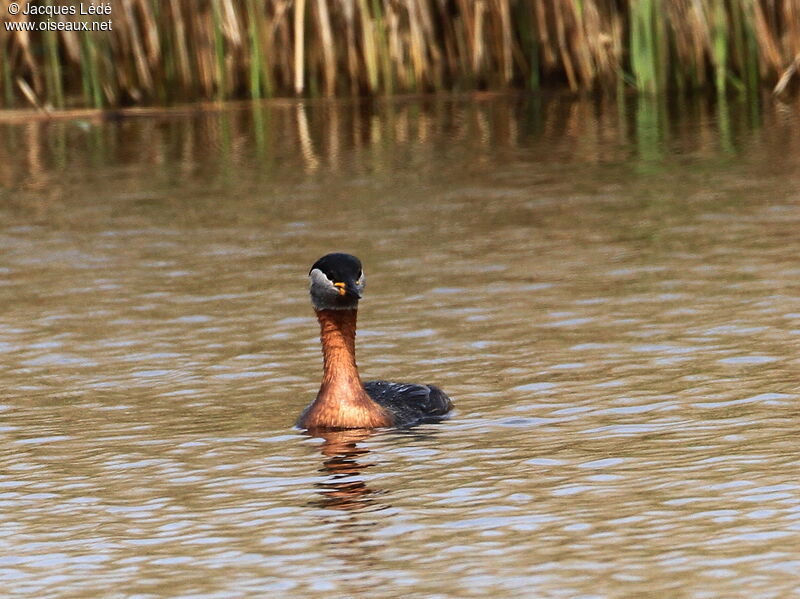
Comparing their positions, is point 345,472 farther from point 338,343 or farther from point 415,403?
point 338,343

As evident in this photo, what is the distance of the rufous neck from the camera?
A: 27.8 feet

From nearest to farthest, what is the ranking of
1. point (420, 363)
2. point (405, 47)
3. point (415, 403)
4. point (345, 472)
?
point (345, 472), point (415, 403), point (420, 363), point (405, 47)

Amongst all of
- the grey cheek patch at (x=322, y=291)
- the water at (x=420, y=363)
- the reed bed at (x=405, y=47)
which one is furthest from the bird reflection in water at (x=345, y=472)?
the reed bed at (x=405, y=47)

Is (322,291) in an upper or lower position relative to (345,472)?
upper

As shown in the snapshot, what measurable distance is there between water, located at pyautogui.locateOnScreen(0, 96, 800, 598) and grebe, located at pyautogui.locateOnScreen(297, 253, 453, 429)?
123 mm

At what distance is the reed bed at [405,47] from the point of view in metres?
19.2

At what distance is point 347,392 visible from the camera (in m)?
8.42

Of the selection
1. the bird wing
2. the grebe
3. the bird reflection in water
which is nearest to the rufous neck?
the grebe

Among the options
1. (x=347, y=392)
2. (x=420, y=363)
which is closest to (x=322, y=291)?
(x=347, y=392)

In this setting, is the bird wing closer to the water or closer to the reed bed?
the water

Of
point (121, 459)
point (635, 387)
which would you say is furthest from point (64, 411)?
point (635, 387)

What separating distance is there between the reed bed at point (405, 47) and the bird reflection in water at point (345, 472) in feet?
37.1

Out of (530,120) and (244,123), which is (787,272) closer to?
(530,120)

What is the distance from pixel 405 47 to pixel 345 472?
44.5 feet
